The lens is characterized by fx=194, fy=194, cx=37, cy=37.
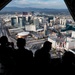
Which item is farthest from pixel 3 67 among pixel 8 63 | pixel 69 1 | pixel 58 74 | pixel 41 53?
pixel 69 1

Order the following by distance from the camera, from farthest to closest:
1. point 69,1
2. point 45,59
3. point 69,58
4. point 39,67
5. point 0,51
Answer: point 69,1
point 0,51
point 45,59
point 39,67
point 69,58

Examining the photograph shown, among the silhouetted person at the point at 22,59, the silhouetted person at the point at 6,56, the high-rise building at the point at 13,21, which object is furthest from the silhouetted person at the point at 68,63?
the high-rise building at the point at 13,21

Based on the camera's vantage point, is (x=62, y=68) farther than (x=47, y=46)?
No

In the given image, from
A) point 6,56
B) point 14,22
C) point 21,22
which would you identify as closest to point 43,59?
point 6,56

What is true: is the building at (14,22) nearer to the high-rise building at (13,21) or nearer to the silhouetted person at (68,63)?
the high-rise building at (13,21)

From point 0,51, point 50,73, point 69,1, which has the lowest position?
point 50,73

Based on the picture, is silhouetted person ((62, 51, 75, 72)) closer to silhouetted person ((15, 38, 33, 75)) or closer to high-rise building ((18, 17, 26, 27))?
silhouetted person ((15, 38, 33, 75))

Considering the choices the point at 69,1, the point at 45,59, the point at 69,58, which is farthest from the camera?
the point at 69,1

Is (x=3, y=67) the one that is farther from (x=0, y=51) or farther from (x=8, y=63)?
(x=0, y=51)
